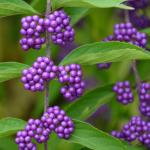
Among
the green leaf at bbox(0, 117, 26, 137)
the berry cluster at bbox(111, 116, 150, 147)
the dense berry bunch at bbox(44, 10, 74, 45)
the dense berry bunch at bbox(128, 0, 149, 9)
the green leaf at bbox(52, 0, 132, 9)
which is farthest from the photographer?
the dense berry bunch at bbox(128, 0, 149, 9)

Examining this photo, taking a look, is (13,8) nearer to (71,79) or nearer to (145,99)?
(71,79)

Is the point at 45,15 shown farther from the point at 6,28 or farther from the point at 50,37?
the point at 6,28

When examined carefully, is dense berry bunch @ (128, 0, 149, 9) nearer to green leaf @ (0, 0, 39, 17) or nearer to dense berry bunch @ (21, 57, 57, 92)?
green leaf @ (0, 0, 39, 17)

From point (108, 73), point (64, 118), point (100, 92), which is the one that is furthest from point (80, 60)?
point (108, 73)

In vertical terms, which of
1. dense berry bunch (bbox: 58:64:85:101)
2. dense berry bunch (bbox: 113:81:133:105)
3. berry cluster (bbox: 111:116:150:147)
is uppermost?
dense berry bunch (bbox: 58:64:85:101)

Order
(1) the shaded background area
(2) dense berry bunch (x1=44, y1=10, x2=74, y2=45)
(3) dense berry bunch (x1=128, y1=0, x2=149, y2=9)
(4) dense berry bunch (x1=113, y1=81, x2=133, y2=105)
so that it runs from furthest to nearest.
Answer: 1. (1) the shaded background area
2. (3) dense berry bunch (x1=128, y1=0, x2=149, y2=9)
3. (4) dense berry bunch (x1=113, y1=81, x2=133, y2=105)
4. (2) dense berry bunch (x1=44, y1=10, x2=74, y2=45)

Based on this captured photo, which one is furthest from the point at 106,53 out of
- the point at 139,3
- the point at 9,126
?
the point at 139,3

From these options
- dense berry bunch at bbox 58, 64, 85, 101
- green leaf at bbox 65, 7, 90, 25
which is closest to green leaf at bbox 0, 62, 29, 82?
dense berry bunch at bbox 58, 64, 85, 101

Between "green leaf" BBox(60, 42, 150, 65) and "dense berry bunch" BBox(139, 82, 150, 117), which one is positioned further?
"dense berry bunch" BBox(139, 82, 150, 117)
